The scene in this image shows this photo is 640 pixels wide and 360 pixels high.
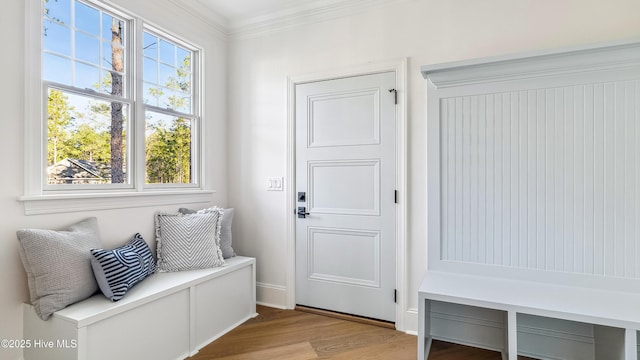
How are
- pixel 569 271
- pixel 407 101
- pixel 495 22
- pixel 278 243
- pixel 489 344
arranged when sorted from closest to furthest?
pixel 569 271 → pixel 489 344 → pixel 495 22 → pixel 407 101 → pixel 278 243

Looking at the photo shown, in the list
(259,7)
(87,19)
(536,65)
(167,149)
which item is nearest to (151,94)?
(167,149)

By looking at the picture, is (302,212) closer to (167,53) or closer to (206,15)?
(167,53)

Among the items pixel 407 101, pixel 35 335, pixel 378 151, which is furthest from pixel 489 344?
pixel 35 335

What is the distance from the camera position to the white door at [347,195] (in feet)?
7.97

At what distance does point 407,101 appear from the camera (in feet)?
7.65

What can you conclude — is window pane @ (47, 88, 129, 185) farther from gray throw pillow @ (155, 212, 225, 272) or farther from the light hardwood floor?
the light hardwood floor

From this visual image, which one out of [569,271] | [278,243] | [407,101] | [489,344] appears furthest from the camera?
[278,243]

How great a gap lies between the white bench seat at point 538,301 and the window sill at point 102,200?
1.99m

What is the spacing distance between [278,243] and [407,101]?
5.32 feet

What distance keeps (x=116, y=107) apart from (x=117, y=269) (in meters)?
1.14

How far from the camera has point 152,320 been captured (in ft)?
6.03

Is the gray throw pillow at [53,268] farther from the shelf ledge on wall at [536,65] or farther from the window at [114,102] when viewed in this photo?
the shelf ledge on wall at [536,65]

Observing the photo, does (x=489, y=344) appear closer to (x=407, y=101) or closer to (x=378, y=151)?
(x=378, y=151)

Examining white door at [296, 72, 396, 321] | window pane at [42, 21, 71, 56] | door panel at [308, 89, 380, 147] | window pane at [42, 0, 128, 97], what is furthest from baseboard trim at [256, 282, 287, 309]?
window pane at [42, 21, 71, 56]
